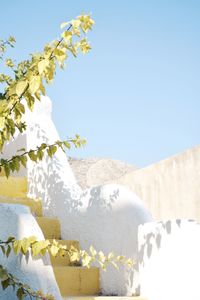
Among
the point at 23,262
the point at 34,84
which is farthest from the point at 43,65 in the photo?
the point at 23,262

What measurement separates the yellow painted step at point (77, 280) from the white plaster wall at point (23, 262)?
110cm

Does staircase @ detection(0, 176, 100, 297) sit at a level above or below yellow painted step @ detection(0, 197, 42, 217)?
below

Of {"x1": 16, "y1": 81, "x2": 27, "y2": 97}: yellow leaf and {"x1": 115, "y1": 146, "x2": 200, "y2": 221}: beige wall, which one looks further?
{"x1": 115, "y1": 146, "x2": 200, "y2": 221}: beige wall

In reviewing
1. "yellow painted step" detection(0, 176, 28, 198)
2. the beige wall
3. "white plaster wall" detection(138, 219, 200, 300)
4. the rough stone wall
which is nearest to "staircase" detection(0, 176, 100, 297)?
"yellow painted step" detection(0, 176, 28, 198)

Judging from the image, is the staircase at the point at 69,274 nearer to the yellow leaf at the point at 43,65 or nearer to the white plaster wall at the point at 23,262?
the white plaster wall at the point at 23,262

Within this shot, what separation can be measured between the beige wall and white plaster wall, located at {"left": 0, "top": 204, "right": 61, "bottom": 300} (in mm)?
4145

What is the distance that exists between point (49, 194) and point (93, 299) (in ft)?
5.23

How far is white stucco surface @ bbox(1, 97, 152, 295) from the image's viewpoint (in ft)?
12.1

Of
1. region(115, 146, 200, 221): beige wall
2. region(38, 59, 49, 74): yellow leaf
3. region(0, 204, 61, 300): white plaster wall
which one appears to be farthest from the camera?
region(115, 146, 200, 221): beige wall

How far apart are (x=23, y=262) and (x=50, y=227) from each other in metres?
1.93

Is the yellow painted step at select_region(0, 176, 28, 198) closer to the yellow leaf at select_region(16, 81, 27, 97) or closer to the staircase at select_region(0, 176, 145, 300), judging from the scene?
the staircase at select_region(0, 176, 145, 300)

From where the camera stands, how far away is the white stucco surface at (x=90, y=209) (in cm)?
369

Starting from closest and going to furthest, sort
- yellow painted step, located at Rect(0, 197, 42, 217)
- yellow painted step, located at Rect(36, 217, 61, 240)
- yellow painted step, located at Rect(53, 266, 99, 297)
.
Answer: yellow painted step, located at Rect(53, 266, 99, 297) → yellow painted step, located at Rect(36, 217, 61, 240) → yellow painted step, located at Rect(0, 197, 42, 217)

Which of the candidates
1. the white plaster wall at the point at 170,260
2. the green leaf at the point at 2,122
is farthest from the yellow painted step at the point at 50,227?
the green leaf at the point at 2,122
